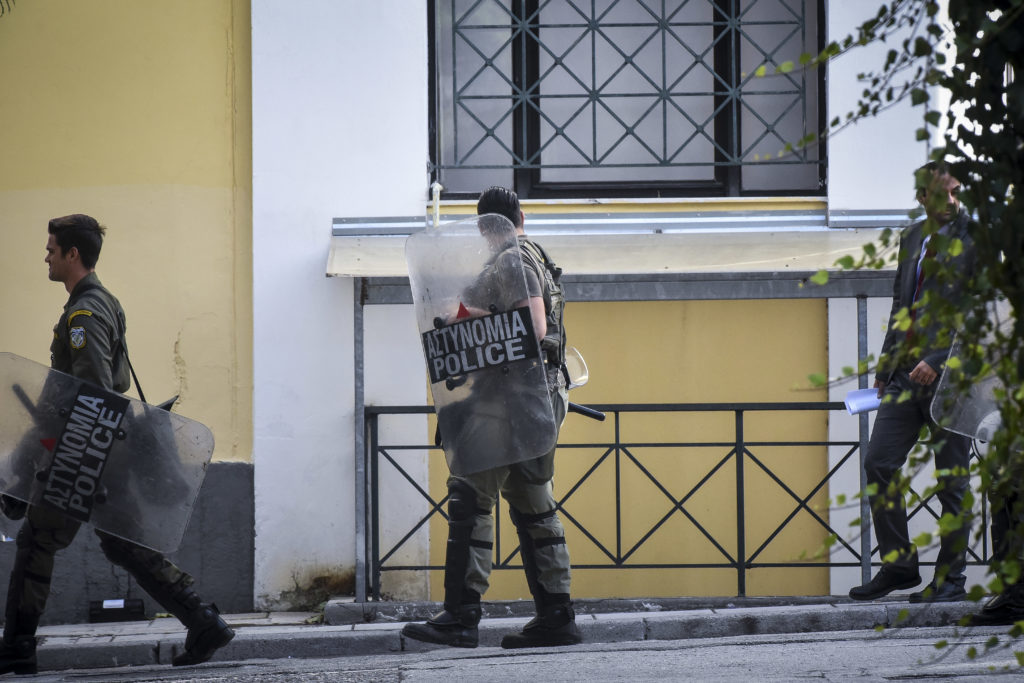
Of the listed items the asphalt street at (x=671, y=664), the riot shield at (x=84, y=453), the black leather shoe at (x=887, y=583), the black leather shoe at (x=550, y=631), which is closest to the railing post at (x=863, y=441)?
the black leather shoe at (x=887, y=583)

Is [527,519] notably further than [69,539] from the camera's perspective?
No

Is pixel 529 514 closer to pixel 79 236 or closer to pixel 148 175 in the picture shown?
pixel 79 236

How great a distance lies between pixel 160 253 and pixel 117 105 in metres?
0.88

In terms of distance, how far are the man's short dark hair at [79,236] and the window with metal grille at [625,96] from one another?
2.70 m

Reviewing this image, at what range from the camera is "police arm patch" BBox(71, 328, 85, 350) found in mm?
5109

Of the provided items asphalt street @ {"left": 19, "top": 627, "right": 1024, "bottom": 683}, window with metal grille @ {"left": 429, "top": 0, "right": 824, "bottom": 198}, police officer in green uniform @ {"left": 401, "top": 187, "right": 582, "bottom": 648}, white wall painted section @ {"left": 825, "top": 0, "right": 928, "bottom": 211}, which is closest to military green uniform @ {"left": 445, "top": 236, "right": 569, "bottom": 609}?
police officer in green uniform @ {"left": 401, "top": 187, "right": 582, "bottom": 648}

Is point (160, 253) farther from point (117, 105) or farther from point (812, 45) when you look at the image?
point (812, 45)

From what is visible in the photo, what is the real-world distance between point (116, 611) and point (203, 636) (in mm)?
1968

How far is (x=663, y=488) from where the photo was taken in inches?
268

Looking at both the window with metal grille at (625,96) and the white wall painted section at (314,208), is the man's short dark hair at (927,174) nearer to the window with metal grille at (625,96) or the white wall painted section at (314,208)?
the white wall painted section at (314,208)

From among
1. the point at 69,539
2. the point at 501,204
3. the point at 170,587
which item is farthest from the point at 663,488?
the point at 69,539

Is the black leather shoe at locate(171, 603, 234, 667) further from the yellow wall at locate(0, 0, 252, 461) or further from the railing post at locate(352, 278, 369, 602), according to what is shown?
the yellow wall at locate(0, 0, 252, 461)

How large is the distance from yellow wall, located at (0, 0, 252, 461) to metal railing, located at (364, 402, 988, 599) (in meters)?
0.94

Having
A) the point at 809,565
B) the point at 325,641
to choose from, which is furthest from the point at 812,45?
the point at 325,641
